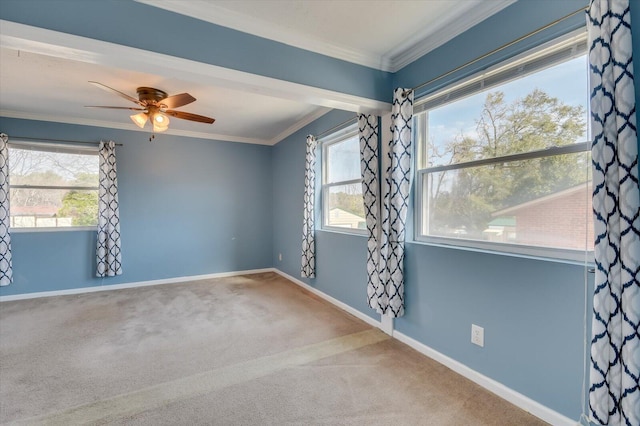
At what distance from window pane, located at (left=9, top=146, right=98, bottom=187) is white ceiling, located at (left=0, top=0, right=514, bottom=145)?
84 cm

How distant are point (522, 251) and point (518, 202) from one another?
0.99ft

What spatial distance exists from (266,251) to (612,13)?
508 cm

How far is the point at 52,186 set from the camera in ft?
13.9

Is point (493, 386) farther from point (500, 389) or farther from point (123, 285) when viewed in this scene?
point (123, 285)

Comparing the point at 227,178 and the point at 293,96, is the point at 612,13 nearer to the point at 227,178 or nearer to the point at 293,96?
the point at 293,96

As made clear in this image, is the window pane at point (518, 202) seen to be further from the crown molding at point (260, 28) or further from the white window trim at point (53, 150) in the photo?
the white window trim at point (53, 150)

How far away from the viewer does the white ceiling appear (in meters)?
1.78

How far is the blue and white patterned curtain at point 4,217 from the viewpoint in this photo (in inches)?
150

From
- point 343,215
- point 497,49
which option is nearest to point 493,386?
point 497,49

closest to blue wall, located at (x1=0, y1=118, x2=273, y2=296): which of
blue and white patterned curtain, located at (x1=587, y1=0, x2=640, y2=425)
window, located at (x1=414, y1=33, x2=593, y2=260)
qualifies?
window, located at (x1=414, y1=33, x2=593, y2=260)

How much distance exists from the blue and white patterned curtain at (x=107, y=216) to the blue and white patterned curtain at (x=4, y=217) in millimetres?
923

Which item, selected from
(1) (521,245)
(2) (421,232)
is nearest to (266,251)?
(2) (421,232)

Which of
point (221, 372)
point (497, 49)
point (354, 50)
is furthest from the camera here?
point (354, 50)

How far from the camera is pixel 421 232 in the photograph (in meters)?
2.58
